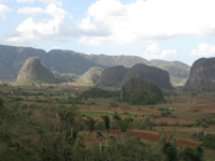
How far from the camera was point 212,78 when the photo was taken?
603ft

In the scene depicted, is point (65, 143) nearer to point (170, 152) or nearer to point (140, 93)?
point (170, 152)

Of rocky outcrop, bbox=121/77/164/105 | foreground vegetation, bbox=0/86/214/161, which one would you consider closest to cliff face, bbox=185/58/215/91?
rocky outcrop, bbox=121/77/164/105

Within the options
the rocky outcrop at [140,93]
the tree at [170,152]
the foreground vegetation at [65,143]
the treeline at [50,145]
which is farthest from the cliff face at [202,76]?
the treeline at [50,145]

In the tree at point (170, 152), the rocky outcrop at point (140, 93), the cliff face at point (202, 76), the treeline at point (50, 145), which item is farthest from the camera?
the cliff face at point (202, 76)

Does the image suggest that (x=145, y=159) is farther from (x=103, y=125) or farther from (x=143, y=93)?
(x=143, y=93)

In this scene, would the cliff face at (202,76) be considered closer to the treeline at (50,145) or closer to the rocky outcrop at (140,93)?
the rocky outcrop at (140,93)

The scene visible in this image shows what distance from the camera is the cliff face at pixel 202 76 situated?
601 ft

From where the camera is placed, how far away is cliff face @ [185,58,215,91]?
183125mm

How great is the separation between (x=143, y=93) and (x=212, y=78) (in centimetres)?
7347

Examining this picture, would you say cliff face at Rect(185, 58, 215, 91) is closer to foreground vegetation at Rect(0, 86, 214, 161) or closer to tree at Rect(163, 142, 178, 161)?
foreground vegetation at Rect(0, 86, 214, 161)

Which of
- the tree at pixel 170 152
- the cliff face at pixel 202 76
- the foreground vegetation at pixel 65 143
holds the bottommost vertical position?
the tree at pixel 170 152

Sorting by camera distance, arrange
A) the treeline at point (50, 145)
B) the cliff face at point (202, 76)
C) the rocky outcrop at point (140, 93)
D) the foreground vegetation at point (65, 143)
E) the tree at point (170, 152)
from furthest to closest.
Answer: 1. the cliff face at point (202, 76)
2. the rocky outcrop at point (140, 93)
3. the tree at point (170, 152)
4. the foreground vegetation at point (65, 143)
5. the treeline at point (50, 145)

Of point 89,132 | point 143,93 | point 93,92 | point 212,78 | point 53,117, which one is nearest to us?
point 53,117

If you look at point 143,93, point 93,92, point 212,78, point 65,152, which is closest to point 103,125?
point 65,152
